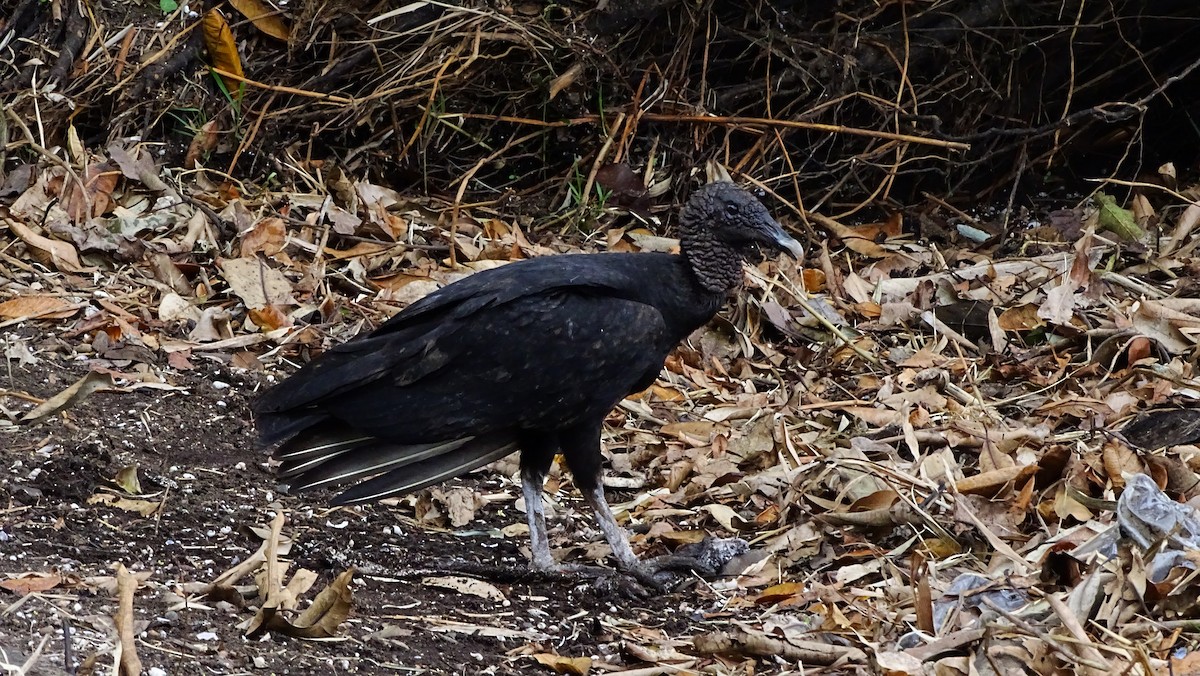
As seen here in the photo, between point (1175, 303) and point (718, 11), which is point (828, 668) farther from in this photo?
point (718, 11)

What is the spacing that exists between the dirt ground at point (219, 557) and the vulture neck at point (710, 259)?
2.64 feet

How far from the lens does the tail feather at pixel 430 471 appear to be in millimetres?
3654

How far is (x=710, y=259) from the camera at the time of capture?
3996 mm

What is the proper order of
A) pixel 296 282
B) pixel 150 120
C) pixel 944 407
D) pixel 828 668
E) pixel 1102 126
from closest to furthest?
pixel 828 668 → pixel 944 407 → pixel 296 282 → pixel 150 120 → pixel 1102 126

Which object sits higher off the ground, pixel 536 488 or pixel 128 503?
pixel 128 503

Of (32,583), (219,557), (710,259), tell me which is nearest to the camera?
(32,583)

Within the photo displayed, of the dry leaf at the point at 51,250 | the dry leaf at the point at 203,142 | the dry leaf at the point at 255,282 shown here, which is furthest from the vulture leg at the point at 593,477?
the dry leaf at the point at 203,142

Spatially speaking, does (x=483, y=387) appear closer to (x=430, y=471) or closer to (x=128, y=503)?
(x=430, y=471)

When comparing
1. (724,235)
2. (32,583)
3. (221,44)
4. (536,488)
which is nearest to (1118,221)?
(724,235)

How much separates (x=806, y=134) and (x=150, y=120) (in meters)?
2.85

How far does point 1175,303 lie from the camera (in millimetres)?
4961

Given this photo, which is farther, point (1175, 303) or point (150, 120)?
point (150, 120)

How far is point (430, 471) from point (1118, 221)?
338 cm

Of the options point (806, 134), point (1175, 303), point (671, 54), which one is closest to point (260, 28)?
point (671, 54)
